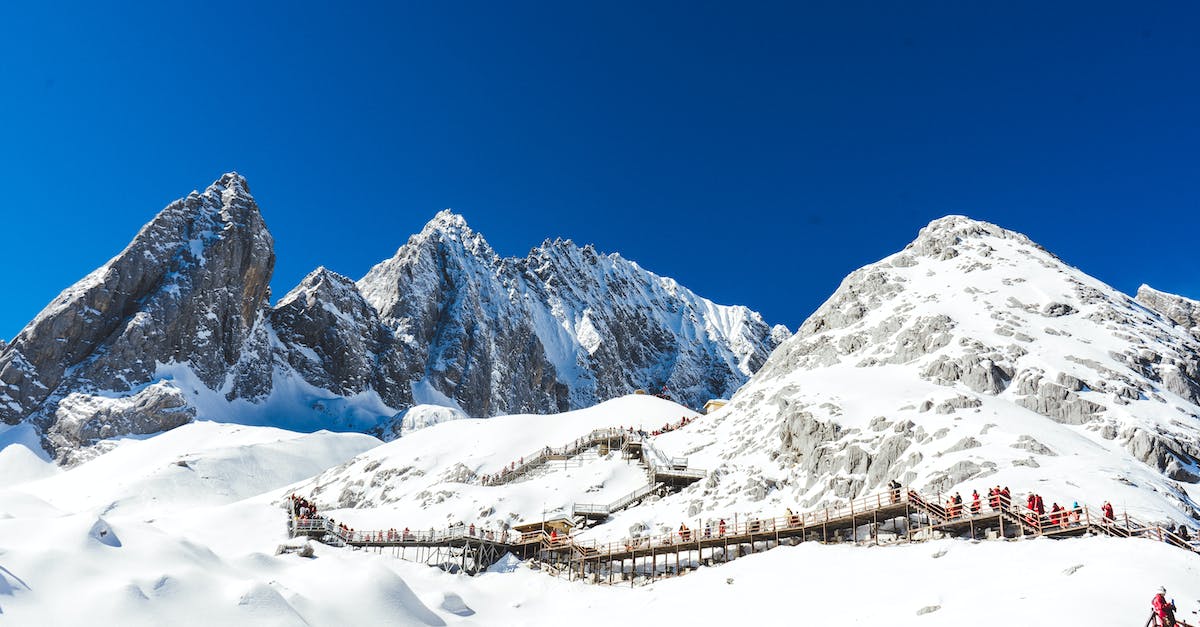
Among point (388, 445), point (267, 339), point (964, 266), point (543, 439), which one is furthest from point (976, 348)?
point (267, 339)

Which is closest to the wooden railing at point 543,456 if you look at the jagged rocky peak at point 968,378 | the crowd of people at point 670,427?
the crowd of people at point 670,427

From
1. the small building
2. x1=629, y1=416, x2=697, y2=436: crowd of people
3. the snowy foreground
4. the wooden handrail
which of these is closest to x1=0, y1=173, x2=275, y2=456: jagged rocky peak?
the snowy foreground

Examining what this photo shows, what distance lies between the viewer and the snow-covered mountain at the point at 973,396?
47.7m

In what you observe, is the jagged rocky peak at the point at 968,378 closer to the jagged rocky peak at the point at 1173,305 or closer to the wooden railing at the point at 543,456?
the wooden railing at the point at 543,456

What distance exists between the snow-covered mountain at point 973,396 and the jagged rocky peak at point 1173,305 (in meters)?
44.1

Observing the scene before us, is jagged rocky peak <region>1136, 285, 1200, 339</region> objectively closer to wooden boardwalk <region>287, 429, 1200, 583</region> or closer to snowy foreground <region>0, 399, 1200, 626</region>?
wooden boardwalk <region>287, 429, 1200, 583</region>

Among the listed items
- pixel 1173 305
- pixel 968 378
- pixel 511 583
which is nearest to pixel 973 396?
pixel 968 378

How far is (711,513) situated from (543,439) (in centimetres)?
3709

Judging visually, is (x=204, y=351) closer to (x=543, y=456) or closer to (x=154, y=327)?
(x=154, y=327)

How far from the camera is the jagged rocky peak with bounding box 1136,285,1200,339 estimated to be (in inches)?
4820

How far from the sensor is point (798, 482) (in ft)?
181

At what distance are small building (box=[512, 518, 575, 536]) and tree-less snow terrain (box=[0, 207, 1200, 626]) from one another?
1.86 meters

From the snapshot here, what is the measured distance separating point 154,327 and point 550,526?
128550 millimetres

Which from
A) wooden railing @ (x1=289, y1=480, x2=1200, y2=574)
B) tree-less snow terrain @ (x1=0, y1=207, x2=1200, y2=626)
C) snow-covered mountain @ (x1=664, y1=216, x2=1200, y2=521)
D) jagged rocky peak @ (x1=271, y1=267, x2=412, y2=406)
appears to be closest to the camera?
tree-less snow terrain @ (x1=0, y1=207, x2=1200, y2=626)
